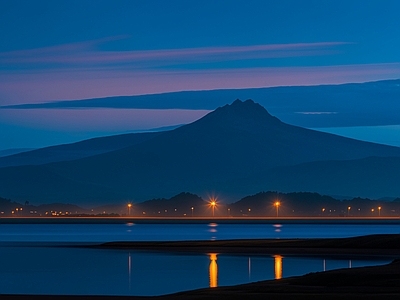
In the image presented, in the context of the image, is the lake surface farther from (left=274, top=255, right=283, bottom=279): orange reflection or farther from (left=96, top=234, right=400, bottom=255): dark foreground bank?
(left=274, top=255, right=283, bottom=279): orange reflection

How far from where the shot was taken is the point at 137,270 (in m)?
48.3

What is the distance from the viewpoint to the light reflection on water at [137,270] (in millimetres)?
39375

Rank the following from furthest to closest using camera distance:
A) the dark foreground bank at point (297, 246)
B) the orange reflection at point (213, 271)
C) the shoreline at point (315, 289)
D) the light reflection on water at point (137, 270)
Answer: the dark foreground bank at point (297, 246)
the orange reflection at point (213, 271)
the light reflection on water at point (137, 270)
the shoreline at point (315, 289)

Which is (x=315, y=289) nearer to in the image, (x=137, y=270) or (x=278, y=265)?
(x=137, y=270)

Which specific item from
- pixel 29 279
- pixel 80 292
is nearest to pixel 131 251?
pixel 29 279

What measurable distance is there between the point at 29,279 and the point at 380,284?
1573cm

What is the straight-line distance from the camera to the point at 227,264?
5216cm

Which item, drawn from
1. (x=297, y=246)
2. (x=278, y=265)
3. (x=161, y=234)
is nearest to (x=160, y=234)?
(x=161, y=234)

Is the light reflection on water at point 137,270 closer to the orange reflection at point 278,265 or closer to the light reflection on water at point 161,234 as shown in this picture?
the orange reflection at point 278,265

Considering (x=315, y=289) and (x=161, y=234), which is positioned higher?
(x=161, y=234)

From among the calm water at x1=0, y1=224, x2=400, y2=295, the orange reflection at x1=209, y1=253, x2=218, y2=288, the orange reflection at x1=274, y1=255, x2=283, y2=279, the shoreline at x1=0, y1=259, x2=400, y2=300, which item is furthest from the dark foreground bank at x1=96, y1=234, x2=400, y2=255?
the shoreline at x1=0, y1=259, x2=400, y2=300

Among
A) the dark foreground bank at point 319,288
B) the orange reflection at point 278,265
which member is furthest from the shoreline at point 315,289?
the orange reflection at point 278,265

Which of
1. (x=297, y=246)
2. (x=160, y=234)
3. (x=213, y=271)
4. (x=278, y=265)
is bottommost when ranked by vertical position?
(x=213, y=271)

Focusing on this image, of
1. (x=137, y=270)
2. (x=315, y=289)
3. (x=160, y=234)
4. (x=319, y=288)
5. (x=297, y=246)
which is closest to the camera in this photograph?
(x=315, y=289)
